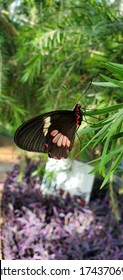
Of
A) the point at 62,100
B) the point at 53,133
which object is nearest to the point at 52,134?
the point at 53,133

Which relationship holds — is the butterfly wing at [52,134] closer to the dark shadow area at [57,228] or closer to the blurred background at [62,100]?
the blurred background at [62,100]

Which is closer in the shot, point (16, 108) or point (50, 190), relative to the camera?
point (16, 108)

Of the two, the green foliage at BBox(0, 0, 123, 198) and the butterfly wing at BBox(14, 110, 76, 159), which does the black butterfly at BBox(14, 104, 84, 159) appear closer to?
the butterfly wing at BBox(14, 110, 76, 159)

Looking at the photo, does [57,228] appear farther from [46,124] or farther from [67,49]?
[46,124]

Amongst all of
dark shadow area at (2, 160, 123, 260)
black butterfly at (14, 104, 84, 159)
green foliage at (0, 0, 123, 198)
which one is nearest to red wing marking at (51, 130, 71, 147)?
black butterfly at (14, 104, 84, 159)
